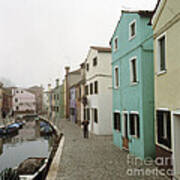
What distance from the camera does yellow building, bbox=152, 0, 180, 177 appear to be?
21.3 ft

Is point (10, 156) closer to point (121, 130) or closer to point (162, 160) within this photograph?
point (121, 130)

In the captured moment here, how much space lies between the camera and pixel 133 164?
29.7ft

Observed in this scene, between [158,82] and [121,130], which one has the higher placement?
[158,82]

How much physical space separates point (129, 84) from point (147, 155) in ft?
12.0

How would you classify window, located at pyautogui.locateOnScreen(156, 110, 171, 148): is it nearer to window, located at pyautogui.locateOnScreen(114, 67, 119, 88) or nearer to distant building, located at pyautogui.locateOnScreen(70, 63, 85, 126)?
window, located at pyautogui.locateOnScreen(114, 67, 119, 88)

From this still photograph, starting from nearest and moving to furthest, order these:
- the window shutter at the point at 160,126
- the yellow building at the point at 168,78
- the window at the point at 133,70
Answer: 1. the yellow building at the point at 168,78
2. the window shutter at the point at 160,126
3. the window at the point at 133,70

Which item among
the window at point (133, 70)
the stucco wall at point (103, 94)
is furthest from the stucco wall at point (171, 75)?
the stucco wall at point (103, 94)

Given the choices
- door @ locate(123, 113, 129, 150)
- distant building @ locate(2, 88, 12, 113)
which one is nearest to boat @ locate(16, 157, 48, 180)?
door @ locate(123, 113, 129, 150)

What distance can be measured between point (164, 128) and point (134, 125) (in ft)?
9.11

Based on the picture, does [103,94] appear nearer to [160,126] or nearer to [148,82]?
[148,82]

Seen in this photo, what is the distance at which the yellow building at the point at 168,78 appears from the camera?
6.48 m

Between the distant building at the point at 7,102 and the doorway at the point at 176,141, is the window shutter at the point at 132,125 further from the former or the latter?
the distant building at the point at 7,102

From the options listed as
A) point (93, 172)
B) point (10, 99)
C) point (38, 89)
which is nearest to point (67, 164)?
point (93, 172)

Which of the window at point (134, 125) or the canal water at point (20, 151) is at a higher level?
the window at point (134, 125)
